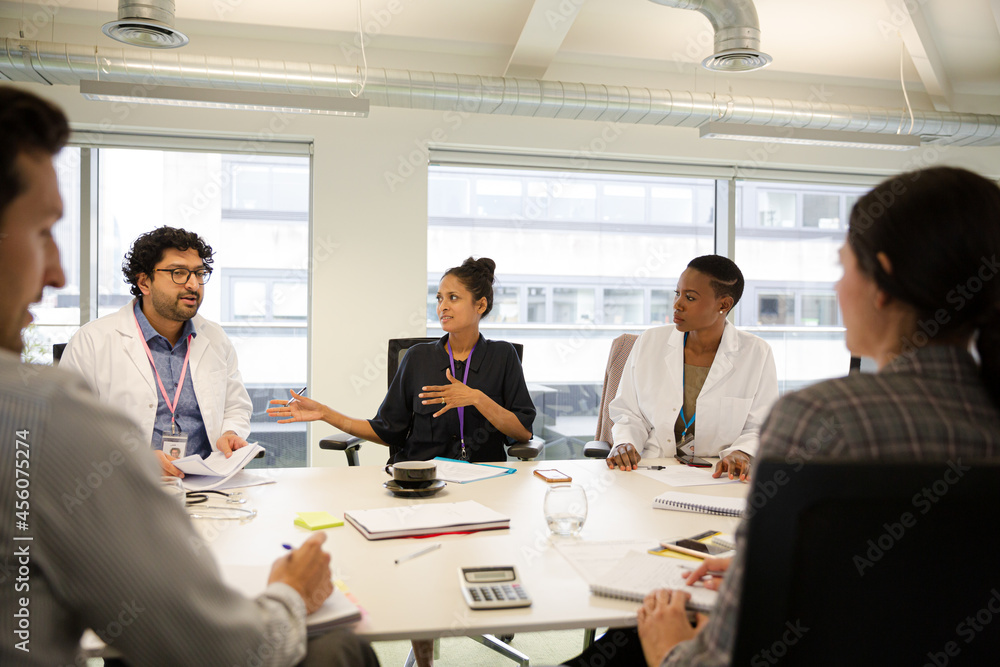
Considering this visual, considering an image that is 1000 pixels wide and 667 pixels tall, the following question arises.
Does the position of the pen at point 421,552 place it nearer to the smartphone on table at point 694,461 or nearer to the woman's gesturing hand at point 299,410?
the woman's gesturing hand at point 299,410

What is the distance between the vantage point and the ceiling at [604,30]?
14.5 feet

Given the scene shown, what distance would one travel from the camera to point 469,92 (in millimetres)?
4543

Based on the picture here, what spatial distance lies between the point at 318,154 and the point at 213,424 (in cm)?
270

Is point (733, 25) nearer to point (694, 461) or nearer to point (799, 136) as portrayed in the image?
point (799, 136)

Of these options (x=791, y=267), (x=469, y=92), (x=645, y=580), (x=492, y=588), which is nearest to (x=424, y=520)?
(x=492, y=588)

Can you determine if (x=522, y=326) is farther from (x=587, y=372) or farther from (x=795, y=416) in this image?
(x=795, y=416)

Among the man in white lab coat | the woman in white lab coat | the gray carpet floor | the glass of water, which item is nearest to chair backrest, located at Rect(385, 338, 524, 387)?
the woman in white lab coat

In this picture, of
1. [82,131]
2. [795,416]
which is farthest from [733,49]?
[82,131]

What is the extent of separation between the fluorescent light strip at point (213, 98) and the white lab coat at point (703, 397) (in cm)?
212

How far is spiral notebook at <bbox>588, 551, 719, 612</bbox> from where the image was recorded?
1.32 meters

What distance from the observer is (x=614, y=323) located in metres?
5.82

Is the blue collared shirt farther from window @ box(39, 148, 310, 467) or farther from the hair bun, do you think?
window @ box(39, 148, 310, 467)

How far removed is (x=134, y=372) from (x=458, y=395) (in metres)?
1.25

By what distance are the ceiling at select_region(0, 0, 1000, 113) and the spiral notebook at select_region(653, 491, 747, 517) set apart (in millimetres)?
3165
